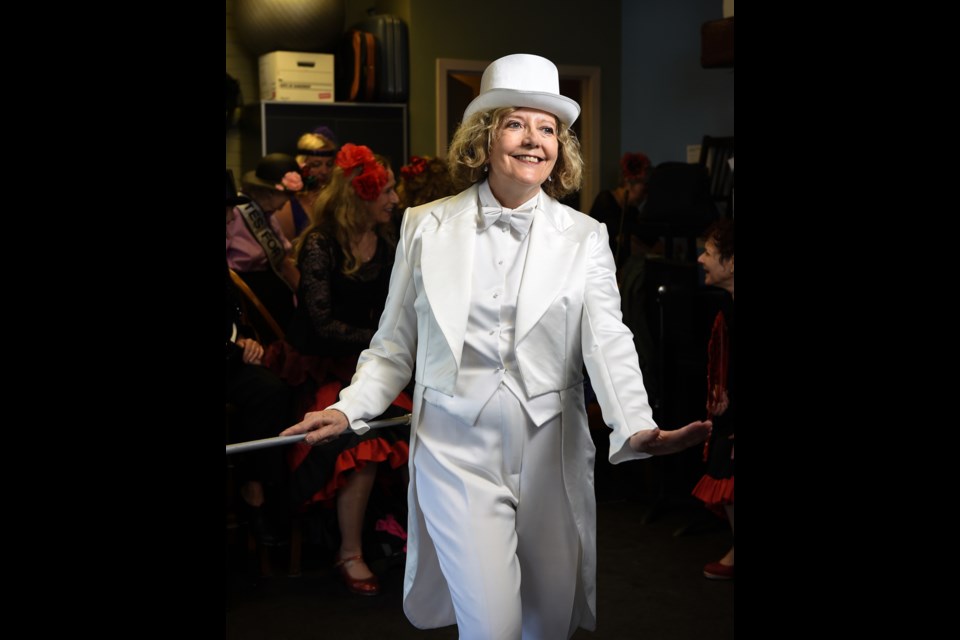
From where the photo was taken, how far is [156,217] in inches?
52.7

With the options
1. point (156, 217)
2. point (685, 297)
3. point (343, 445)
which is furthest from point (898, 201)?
point (685, 297)

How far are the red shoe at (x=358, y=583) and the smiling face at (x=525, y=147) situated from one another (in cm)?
196

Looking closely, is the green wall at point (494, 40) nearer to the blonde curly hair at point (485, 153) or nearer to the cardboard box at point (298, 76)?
the cardboard box at point (298, 76)

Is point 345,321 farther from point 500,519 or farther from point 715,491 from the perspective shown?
point 500,519

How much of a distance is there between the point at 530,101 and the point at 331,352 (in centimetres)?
167

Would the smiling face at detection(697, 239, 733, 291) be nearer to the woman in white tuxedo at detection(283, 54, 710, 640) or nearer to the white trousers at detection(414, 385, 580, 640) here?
the woman in white tuxedo at detection(283, 54, 710, 640)

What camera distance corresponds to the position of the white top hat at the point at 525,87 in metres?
2.31

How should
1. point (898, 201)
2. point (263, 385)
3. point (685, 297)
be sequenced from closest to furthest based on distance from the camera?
point (898, 201) → point (263, 385) → point (685, 297)

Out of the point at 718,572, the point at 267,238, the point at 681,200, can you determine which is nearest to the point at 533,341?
the point at 718,572

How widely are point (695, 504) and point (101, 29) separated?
3.91 meters

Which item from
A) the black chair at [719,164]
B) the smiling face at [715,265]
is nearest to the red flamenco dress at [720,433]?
the smiling face at [715,265]

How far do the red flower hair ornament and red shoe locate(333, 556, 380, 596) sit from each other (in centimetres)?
127

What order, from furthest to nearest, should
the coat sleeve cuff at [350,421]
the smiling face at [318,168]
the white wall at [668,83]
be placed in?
1. the white wall at [668,83]
2. the smiling face at [318,168]
3. the coat sleeve cuff at [350,421]

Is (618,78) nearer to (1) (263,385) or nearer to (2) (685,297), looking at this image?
(2) (685,297)
